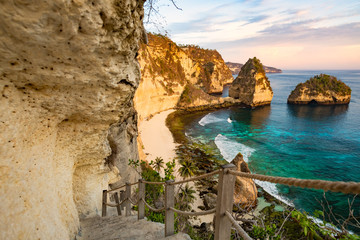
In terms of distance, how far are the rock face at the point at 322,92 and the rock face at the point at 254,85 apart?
389 inches

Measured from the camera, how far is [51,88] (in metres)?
3.59

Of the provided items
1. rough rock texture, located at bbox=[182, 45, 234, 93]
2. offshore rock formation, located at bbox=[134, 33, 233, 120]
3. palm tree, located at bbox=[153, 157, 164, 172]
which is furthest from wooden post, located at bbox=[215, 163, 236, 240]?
rough rock texture, located at bbox=[182, 45, 234, 93]

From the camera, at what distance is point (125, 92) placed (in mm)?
4453

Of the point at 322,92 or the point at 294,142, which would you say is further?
the point at 322,92

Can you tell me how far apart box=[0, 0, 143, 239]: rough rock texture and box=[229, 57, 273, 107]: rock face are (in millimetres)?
61673

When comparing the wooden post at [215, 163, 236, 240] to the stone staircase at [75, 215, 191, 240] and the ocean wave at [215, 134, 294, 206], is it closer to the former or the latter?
the stone staircase at [75, 215, 191, 240]

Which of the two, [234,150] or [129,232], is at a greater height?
[129,232]

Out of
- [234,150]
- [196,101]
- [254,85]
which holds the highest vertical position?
[254,85]

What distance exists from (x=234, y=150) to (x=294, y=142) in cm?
1163

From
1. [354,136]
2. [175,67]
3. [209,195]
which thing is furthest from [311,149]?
[175,67]

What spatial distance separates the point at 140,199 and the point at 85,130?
7.70 ft

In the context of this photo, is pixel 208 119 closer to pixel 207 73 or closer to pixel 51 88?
pixel 51 88

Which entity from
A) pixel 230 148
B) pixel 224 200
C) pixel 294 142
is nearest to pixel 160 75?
pixel 230 148

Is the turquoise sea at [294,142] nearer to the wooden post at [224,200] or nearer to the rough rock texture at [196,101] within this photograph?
the rough rock texture at [196,101]
